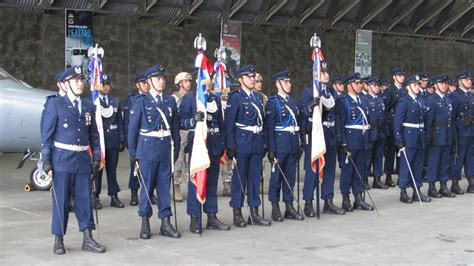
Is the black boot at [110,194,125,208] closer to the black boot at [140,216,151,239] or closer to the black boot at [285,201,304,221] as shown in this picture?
the black boot at [140,216,151,239]

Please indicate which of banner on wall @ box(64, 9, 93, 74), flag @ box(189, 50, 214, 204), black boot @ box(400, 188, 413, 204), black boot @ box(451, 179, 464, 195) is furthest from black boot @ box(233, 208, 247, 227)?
banner on wall @ box(64, 9, 93, 74)

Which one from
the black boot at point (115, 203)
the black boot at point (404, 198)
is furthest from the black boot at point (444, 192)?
the black boot at point (115, 203)

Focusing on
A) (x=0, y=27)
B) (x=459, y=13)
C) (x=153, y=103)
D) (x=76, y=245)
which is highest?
(x=459, y=13)

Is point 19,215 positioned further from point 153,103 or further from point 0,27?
point 0,27

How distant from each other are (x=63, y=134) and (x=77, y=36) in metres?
10.5

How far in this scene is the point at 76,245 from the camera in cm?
689

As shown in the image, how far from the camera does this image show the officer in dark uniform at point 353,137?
916 cm

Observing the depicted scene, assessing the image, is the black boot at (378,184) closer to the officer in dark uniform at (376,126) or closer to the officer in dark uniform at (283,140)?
the officer in dark uniform at (376,126)

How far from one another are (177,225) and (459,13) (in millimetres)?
18689

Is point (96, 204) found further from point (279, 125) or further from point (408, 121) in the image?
point (408, 121)

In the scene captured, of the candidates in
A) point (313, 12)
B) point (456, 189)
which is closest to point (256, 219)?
point (456, 189)

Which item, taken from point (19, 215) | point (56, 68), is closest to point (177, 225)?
point (19, 215)

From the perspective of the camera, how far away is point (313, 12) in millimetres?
20812

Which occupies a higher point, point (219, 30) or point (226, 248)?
point (219, 30)
